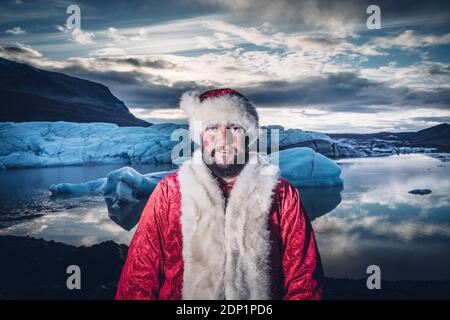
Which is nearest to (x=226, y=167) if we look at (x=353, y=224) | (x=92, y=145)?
(x=353, y=224)

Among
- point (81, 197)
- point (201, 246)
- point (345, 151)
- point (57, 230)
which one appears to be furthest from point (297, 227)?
point (345, 151)

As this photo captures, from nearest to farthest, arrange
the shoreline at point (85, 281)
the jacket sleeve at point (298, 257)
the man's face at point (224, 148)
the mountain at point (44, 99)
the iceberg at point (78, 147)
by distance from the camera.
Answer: the jacket sleeve at point (298, 257) → the man's face at point (224, 148) → the shoreline at point (85, 281) → the iceberg at point (78, 147) → the mountain at point (44, 99)

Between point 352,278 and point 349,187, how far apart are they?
697cm

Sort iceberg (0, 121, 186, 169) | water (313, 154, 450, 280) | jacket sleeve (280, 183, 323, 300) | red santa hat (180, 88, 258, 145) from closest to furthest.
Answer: jacket sleeve (280, 183, 323, 300) → red santa hat (180, 88, 258, 145) → water (313, 154, 450, 280) → iceberg (0, 121, 186, 169)

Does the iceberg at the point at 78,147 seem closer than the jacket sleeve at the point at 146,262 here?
No

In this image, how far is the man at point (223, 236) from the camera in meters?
1.60

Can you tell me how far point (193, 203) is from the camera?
1.65m

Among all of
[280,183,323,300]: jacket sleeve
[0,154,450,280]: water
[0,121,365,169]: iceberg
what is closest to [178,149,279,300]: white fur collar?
[280,183,323,300]: jacket sleeve

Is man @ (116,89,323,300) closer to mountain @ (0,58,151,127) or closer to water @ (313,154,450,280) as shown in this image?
water @ (313,154,450,280)

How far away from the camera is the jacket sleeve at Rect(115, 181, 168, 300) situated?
5.26 ft

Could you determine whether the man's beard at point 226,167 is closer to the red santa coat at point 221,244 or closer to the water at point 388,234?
the red santa coat at point 221,244

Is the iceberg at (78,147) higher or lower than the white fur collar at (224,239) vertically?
higher

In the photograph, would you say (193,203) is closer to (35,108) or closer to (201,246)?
(201,246)

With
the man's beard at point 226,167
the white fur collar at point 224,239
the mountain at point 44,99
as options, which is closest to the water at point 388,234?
the white fur collar at point 224,239
